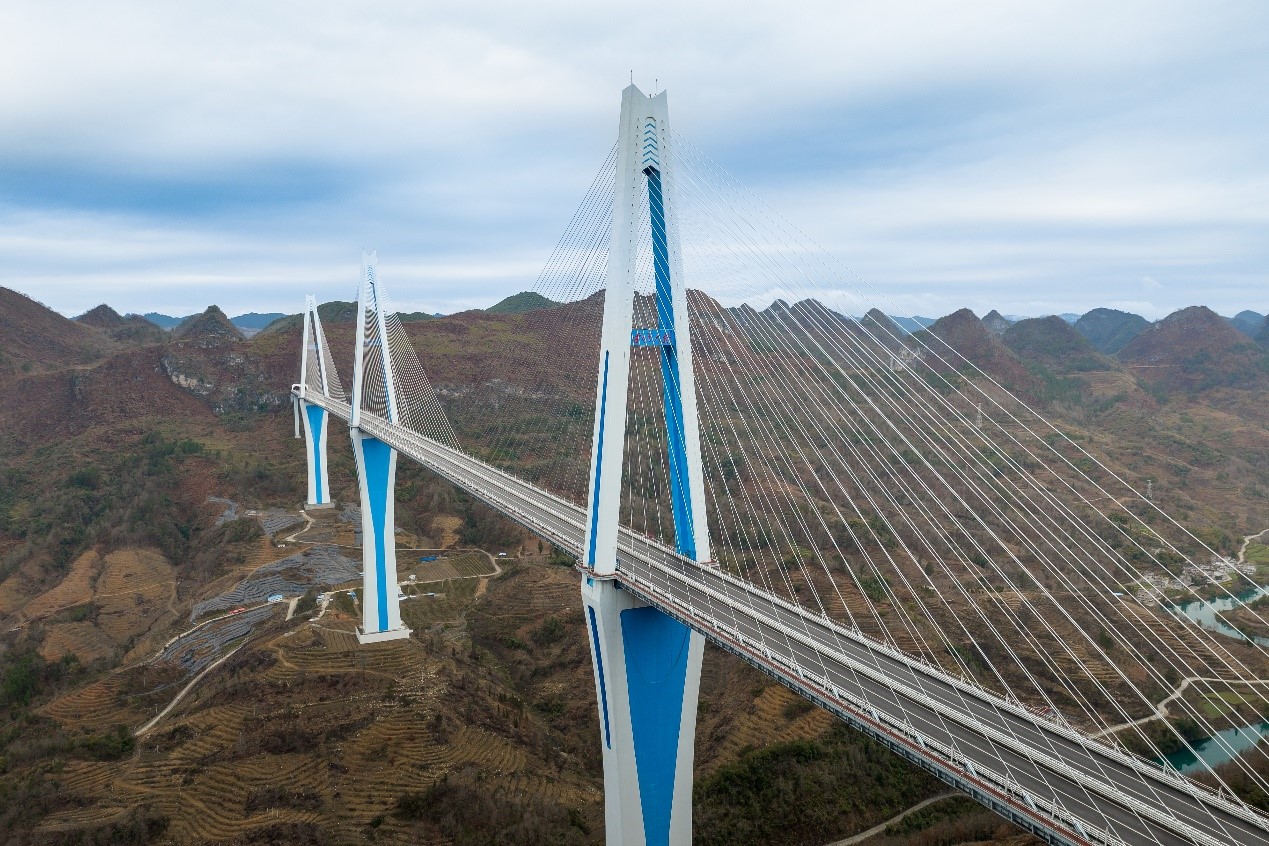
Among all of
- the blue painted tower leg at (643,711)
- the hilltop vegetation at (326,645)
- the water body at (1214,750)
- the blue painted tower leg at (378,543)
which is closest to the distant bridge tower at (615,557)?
the blue painted tower leg at (643,711)

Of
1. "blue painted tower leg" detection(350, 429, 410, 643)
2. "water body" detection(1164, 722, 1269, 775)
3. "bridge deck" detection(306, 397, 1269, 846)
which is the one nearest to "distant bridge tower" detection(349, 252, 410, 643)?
"blue painted tower leg" detection(350, 429, 410, 643)

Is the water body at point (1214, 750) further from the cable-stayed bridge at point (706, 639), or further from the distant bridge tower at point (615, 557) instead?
the distant bridge tower at point (615, 557)

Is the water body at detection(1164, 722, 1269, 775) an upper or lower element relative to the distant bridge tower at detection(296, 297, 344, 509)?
lower

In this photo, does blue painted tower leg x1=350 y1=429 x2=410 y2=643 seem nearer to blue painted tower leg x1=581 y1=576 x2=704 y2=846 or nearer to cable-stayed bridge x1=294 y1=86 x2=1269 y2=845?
cable-stayed bridge x1=294 y1=86 x2=1269 y2=845

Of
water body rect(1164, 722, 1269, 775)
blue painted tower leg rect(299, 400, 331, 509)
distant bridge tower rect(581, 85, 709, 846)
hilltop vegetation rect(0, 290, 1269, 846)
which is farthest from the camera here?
blue painted tower leg rect(299, 400, 331, 509)

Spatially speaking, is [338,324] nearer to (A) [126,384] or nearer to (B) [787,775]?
(A) [126,384]

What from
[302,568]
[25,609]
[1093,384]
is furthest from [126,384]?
[1093,384]

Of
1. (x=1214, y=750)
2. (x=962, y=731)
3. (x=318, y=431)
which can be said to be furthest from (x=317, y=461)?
(x=1214, y=750)
